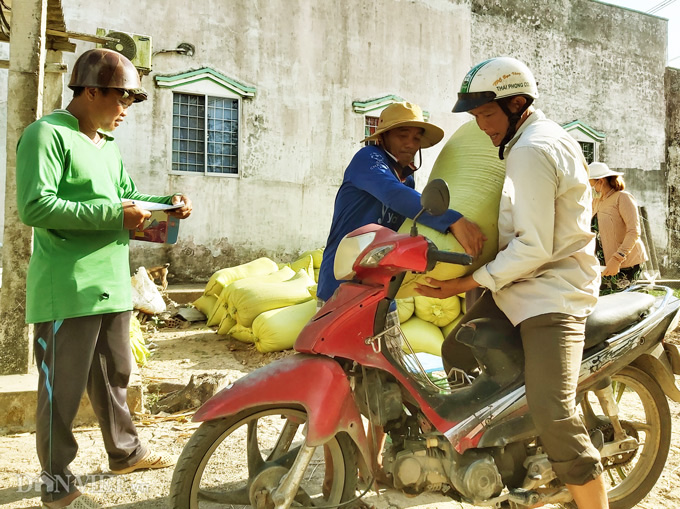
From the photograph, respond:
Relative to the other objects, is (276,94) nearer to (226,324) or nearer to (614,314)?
Answer: (226,324)

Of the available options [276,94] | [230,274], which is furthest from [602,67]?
[230,274]

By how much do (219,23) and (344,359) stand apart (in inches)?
393

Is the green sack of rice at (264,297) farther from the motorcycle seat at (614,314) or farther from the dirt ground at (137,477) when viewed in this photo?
the motorcycle seat at (614,314)

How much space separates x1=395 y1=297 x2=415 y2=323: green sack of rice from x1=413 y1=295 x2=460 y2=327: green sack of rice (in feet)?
0.16

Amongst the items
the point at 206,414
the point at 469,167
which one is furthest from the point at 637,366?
the point at 206,414

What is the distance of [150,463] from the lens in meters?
3.12

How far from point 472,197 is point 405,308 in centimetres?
321

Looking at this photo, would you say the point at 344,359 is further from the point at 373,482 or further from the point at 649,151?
the point at 649,151

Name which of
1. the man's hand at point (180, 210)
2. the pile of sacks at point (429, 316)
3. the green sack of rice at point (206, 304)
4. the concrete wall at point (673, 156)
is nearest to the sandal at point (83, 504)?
the man's hand at point (180, 210)

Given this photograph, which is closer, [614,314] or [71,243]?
[614,314]

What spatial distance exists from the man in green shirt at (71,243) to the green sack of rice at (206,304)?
5396 mm

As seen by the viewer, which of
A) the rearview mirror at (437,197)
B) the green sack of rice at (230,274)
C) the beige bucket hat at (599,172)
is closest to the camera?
the rearview mirror at (437,197)

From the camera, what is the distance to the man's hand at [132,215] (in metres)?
2.65

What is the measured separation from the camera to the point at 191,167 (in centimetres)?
1092
